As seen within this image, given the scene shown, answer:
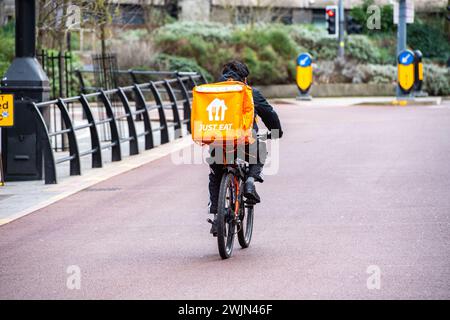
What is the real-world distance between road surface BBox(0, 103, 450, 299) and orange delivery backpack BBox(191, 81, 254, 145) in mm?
1055

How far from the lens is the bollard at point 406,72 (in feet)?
103

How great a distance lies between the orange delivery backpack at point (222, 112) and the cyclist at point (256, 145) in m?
0.34

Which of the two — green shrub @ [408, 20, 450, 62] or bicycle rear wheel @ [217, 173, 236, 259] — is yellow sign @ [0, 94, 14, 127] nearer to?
bicycle rear wheel @ [217, 173, 236, 259]

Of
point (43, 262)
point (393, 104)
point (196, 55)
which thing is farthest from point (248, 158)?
point (196, 55)

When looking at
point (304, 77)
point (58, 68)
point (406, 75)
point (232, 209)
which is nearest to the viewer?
point (232, 209)

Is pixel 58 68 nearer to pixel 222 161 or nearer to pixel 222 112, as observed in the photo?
pixel 222 161

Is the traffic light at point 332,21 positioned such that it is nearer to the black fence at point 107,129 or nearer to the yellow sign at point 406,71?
the yellow sign at point 406,71

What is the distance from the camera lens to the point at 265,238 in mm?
10328

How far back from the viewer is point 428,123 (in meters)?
23.9

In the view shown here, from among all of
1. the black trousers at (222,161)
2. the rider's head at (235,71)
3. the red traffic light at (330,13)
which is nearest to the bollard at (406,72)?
the red traffic light at (330,13)

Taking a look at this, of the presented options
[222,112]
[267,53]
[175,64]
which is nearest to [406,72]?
[267,53]

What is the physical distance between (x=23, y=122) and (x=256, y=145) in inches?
253

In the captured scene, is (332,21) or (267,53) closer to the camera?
(267,53)

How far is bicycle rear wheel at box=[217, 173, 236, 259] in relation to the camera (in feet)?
29.2
